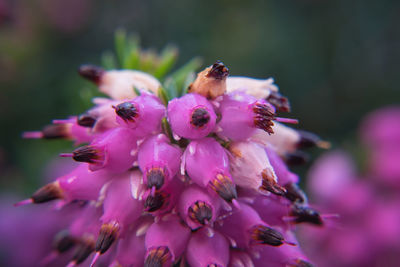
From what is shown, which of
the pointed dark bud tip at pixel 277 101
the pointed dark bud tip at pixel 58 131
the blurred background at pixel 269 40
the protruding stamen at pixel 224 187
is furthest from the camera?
the blurred background at pixel 269 40

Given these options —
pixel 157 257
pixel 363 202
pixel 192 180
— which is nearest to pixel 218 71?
pixel 192 180

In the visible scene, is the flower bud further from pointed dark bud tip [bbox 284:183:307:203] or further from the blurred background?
the blurred background

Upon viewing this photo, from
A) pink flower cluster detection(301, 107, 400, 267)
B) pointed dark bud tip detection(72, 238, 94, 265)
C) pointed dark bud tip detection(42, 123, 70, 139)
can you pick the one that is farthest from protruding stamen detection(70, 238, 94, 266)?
pink flower cluster detection(301, 107, 400, 267)

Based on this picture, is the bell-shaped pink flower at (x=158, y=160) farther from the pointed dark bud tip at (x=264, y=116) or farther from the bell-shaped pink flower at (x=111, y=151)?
the pointed dark bud tip at (x=264, y=116)

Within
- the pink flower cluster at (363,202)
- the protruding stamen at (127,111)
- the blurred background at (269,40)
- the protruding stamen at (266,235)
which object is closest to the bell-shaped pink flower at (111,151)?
the protruding stamen at (127,111)

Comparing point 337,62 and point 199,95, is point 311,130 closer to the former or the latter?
point 337,62

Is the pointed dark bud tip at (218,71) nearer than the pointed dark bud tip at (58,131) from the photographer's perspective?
Yes

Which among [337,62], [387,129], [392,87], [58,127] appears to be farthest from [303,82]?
[58,127]
